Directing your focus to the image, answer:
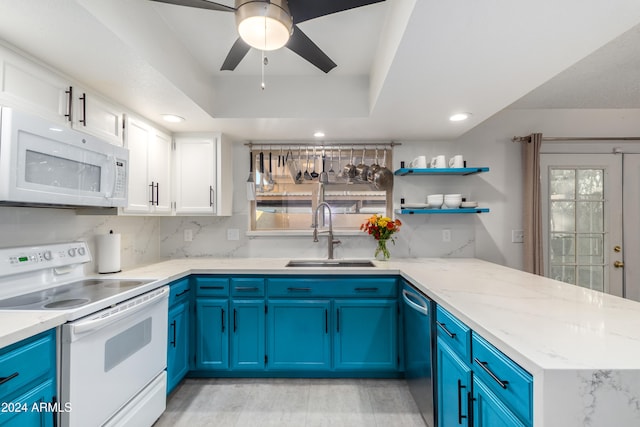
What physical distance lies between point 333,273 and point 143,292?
4.08ft

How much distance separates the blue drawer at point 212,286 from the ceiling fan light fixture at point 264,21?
1701 mm

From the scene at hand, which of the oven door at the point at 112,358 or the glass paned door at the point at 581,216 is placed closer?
the oven door at the point at 112,358

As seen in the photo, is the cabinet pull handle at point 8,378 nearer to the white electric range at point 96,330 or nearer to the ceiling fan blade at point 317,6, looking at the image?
the white electric range at point 96,330

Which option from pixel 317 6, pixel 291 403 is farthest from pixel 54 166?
pixel 291 403

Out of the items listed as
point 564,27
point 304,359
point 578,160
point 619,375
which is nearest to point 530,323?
point 619,375

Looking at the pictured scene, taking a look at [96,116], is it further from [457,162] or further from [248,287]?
[457,162]

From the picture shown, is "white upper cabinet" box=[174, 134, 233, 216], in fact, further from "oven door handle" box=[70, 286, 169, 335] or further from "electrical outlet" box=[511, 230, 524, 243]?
"electrical outlet" box=[511, 230, 524, 243]

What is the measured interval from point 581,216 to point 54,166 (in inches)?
→ 160

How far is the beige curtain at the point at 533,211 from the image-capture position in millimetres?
2801

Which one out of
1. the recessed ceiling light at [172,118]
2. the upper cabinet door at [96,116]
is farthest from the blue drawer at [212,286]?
the recessed ceiling light at [172,118]

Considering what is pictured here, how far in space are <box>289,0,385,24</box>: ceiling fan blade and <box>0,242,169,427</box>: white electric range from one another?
1552 mm

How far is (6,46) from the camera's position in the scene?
1323mm

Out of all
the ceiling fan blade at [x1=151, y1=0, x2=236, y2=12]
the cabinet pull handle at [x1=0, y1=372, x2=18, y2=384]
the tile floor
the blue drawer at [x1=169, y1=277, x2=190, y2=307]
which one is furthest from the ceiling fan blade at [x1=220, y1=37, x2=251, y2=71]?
the tile floor

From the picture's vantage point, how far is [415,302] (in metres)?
1.91
